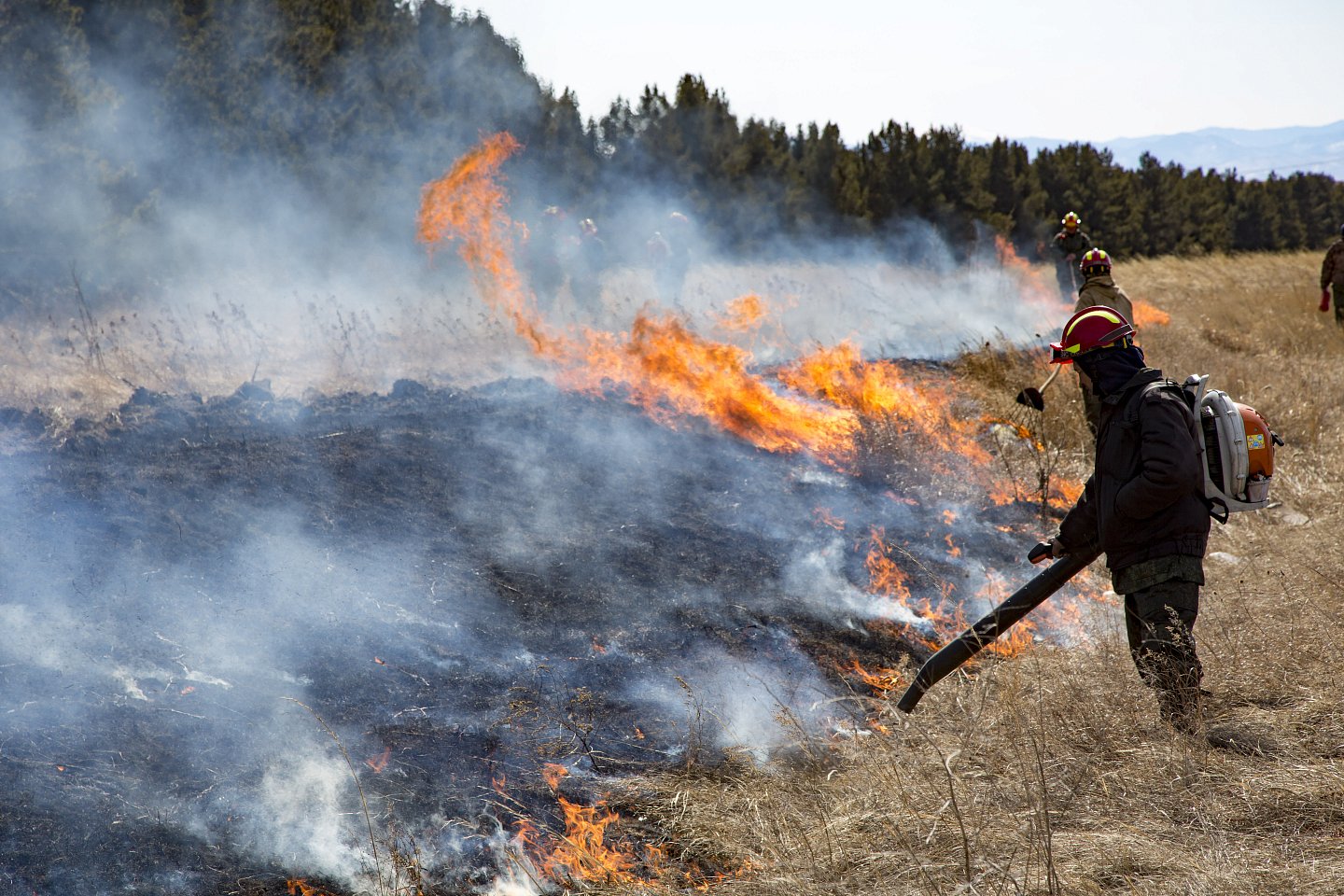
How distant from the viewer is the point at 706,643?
516 cm

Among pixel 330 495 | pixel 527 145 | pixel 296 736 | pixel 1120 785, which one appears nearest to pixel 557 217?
pixel 527 145

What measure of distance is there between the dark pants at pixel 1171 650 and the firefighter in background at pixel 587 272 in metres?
10.7

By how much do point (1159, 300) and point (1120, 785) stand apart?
16262 mm

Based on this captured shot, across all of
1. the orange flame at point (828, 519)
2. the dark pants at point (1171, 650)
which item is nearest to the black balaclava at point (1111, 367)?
the dark pants at point (1171, 650)

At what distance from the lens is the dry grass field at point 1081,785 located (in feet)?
9.21

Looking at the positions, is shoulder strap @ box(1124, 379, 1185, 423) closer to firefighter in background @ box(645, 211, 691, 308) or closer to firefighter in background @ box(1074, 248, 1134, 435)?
firefighter in background @ box(1074, 248, 1134, 435)

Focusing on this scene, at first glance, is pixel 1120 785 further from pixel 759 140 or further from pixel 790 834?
pixel 759 140

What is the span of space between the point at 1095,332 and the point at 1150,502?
701mm

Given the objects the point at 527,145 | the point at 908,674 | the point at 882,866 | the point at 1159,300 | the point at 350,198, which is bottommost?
the point at 908,674

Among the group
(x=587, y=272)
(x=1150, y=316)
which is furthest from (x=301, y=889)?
(x=1150, y=316)

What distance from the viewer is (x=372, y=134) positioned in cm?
1392

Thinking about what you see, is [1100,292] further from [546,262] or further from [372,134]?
[372,134]

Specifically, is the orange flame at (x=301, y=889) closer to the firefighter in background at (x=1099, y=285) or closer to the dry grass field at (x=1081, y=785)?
the dry grass field at (x=1081, y=785)

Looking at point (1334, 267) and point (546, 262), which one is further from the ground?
point (1334, 267)
